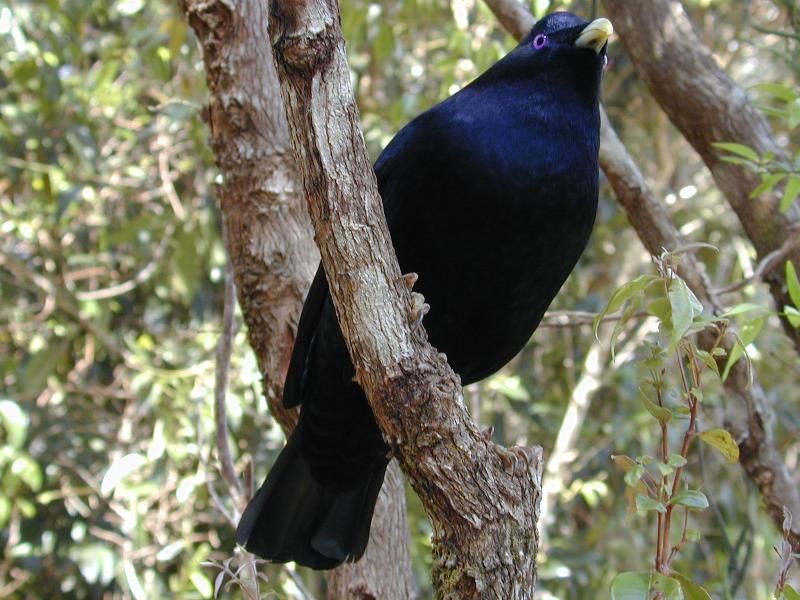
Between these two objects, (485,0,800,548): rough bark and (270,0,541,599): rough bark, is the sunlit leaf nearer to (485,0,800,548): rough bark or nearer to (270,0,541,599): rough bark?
(270,0,541,599): rough bark

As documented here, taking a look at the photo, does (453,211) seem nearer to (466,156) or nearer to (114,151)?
(466,156)

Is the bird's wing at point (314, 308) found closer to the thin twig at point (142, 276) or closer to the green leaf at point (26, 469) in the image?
the green leaf at point (26, 469)

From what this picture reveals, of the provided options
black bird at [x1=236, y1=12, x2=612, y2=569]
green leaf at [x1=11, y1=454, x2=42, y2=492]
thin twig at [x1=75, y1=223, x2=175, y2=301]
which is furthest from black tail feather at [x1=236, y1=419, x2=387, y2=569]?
thin twig at [x1=75, y1=223, x2=175, y2=301]

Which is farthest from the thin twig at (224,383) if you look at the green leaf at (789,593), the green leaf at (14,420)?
the green leaf at (789,593)

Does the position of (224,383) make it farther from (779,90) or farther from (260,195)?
(779,90)

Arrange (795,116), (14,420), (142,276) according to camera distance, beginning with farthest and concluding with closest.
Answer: (142,276) < (14,420) < (795,116)

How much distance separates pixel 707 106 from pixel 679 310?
62.0 inches

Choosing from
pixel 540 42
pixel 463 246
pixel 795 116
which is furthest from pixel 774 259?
pixel 463 246

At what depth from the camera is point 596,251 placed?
515 cm

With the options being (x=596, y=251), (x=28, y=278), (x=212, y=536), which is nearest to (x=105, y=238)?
(x=28, y=278)

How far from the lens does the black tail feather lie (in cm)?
242

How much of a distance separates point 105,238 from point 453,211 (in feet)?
8.29

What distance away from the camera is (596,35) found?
90.7 inches

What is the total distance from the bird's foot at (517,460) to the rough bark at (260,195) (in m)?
0.80
